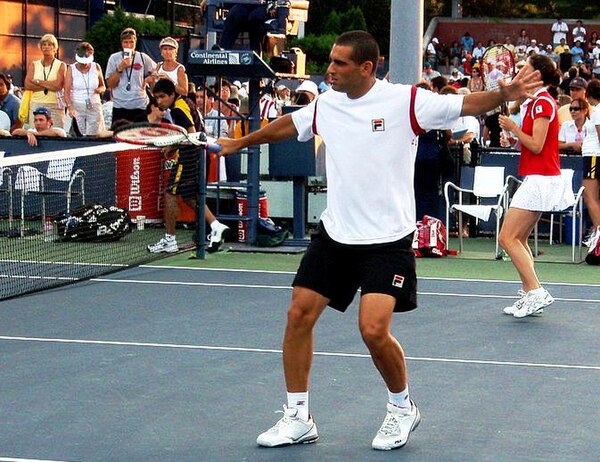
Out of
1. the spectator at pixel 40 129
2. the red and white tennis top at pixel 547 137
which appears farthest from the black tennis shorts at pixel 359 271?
the spectator at pixel 40 129

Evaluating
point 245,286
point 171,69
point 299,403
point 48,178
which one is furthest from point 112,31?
point 299,403

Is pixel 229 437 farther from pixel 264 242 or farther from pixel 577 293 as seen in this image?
pixel 264 242

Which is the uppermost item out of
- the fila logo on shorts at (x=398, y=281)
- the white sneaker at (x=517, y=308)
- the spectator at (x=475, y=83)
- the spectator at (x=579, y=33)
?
the spectator at (x=579, y=33)

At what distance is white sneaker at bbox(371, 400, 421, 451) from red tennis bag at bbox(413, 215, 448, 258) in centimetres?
824

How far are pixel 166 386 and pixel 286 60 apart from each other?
9.31 meters

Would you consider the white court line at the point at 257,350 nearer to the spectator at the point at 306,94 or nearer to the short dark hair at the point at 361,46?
the short dark hair at the point at 361,46

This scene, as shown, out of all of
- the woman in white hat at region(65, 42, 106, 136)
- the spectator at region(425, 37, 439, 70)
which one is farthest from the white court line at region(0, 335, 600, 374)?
the spectator at region(425, 37, 439, 70)

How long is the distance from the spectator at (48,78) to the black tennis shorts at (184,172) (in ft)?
12.6

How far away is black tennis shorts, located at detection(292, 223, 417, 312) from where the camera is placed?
628cm

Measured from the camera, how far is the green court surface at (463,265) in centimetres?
1330

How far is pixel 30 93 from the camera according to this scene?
1791cm

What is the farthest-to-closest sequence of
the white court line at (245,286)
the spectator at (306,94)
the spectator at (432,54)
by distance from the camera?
the spectator at (432,54) < the spectator at (306,94) < the white court line at (245,286)

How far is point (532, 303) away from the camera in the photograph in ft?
34.1

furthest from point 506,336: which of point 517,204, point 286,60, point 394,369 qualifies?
point 286,60
